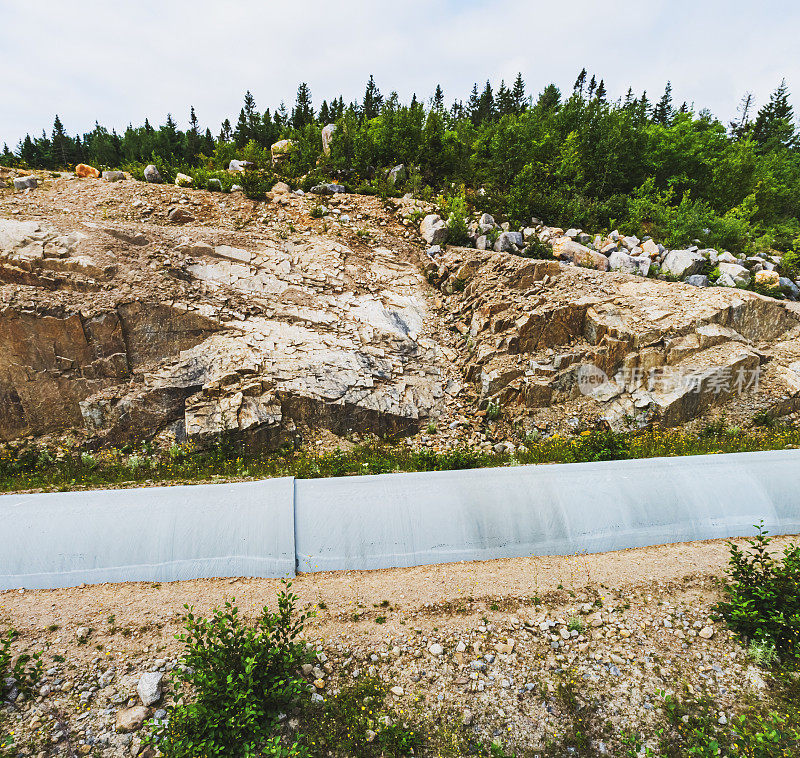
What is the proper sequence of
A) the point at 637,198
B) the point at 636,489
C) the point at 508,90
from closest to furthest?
the point at 636,489 → the point at 637,198 → the point at 508,90

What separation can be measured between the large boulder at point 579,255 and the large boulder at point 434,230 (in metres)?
3.99

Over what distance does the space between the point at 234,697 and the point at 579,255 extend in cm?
1342

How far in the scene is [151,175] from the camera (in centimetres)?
1502

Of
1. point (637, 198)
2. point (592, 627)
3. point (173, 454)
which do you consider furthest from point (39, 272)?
point (637, 198)

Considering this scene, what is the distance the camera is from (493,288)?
12000 millimetres

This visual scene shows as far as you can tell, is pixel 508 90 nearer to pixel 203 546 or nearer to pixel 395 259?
pixel 395 259

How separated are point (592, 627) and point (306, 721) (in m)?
3.32

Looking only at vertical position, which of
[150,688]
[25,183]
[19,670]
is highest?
[25,183]

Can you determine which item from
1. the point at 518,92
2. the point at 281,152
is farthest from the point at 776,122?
the point at 281,152

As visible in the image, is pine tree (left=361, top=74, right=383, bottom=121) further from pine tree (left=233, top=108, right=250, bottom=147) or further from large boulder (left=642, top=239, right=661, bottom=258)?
large boulder (left=642, top=239, right=661, bottom=258)

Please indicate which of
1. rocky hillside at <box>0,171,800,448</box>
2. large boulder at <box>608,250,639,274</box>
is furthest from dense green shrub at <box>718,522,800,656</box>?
large boulder at <box>608,250,639,274</box>

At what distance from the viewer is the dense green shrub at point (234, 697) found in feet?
10.5

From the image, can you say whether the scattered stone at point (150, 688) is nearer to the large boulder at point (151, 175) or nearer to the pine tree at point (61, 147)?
the large boulder at point (151, 175)

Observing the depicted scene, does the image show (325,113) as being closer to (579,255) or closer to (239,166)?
(239,166)
